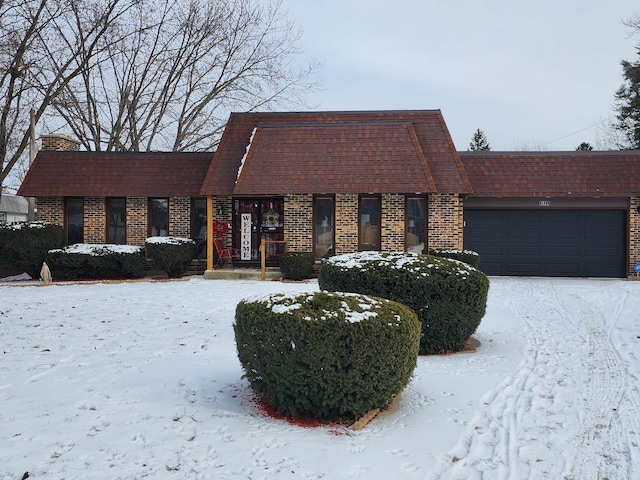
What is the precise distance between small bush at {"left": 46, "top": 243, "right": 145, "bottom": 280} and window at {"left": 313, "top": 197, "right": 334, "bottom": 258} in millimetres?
5646

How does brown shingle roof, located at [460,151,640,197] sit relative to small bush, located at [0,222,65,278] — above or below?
above

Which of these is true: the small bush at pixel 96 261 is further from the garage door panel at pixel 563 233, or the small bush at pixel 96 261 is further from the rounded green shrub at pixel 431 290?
the garage door panel at pixel 563 233

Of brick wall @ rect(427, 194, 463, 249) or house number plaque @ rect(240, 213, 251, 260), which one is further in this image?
house number plaque @ rect(240, 213, 251, 260)

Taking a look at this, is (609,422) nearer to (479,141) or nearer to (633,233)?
(633,233)

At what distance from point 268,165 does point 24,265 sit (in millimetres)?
8216

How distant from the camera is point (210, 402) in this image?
5.55 m

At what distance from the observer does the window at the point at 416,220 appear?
59.3 feet

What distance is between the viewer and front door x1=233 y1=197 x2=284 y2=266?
18.8 meters

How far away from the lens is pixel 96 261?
17406mm

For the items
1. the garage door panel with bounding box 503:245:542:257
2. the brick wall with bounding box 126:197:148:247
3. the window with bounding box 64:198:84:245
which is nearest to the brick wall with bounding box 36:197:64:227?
the window with bounding box 64:198:84:245

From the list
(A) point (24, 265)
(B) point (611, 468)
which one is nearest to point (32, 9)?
(A) point (24, 265)

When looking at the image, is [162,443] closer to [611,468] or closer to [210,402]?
[210,402]

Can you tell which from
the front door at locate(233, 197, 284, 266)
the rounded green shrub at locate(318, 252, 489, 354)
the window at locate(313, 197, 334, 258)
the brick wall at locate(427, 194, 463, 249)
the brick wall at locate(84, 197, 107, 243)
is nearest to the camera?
the rounded green shrub at locate(318, 252, 489, 354)

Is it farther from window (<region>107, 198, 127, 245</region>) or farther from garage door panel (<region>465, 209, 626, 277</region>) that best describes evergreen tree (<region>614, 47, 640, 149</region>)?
window (<region>107, 198, 127, 245</region>)
